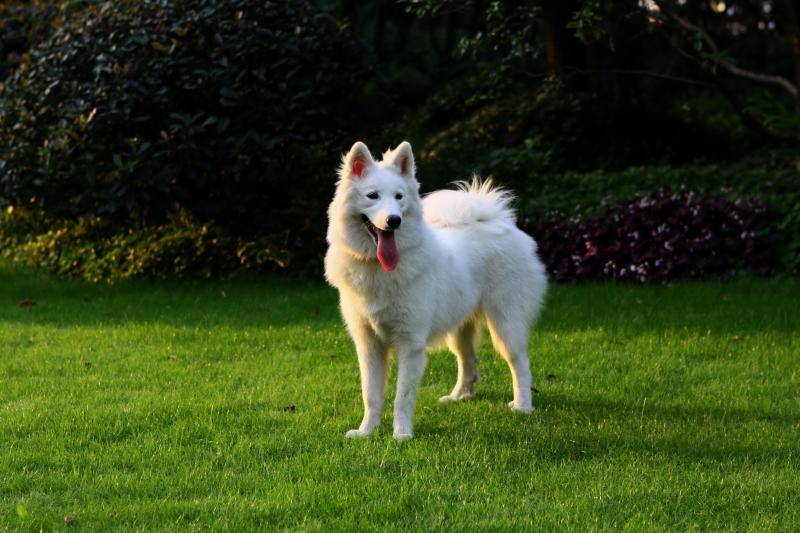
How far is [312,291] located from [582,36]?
3.58 m

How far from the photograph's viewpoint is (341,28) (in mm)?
10984

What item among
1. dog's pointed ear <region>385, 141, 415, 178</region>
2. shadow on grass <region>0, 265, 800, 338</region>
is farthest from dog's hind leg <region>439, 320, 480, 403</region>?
shadow on grass <region>0, 265, 800, 338</region>

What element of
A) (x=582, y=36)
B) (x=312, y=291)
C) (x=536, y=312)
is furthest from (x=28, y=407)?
(x=582, y=36)

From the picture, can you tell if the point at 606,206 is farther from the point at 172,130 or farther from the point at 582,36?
the point at 172,130

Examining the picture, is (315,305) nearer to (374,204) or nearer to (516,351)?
(516,351)

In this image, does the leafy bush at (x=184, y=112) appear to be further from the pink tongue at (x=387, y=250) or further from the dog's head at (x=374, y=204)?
the pink tongue at (x=387, y=250)

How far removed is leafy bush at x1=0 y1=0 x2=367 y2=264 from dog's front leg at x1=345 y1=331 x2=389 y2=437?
471 cm

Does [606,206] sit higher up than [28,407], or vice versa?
[606,206]

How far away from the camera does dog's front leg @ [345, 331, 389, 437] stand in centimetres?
548

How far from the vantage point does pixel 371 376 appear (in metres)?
5.53

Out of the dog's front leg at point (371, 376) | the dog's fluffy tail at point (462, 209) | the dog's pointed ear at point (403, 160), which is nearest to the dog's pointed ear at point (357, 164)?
the dog's pointed ear at point (403, 160)

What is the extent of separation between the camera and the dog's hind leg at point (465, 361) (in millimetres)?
6363

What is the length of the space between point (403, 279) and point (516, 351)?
1140 mm

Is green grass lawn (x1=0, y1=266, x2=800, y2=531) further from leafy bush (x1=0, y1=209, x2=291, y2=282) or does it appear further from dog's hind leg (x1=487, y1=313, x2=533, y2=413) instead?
leafy bush (x1=0, y1=209, x2=291, y2=282)
